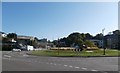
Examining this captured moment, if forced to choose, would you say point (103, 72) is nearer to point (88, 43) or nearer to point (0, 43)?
point (88, 43)

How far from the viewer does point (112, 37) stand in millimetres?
186250

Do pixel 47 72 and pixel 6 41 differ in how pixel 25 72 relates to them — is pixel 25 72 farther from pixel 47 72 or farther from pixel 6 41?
pixel 6 41

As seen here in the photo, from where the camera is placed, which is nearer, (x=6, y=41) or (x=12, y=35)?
(x=6, y=41)

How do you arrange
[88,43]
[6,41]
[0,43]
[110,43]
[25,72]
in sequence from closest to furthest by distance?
[25,72] → [88,43] → [0,43] → [6,41] → [110,43]

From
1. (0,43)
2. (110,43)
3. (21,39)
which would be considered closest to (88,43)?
(0,43)

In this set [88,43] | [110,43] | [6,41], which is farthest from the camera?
[110,43]

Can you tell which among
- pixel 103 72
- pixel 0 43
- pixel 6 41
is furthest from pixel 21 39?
pixel 103 72

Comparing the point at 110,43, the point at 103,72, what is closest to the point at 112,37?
the point at 110,43

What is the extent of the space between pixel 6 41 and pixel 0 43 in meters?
14.6

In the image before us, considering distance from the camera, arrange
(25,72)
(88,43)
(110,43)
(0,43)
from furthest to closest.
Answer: (110,43), (0,43), (88,43), (25,72)

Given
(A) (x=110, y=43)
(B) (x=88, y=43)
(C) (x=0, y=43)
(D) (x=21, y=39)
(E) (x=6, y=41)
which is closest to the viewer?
(B) (x=88, y=43)

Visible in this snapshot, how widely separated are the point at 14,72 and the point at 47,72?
1.99 m

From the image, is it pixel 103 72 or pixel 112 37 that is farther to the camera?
pixel 112 37

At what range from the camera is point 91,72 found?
18688 millimetres
